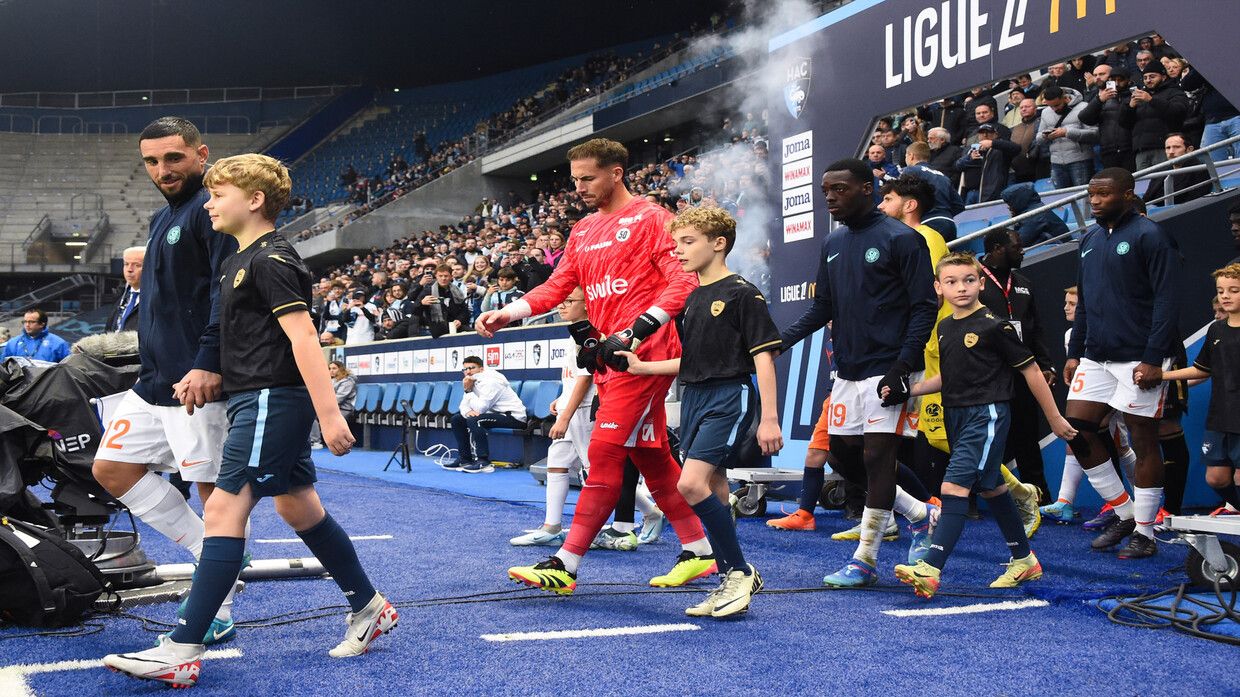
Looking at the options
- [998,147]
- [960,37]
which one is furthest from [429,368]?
[960,37]

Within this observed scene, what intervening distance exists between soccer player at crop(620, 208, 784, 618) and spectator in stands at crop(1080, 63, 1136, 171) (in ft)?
21.2

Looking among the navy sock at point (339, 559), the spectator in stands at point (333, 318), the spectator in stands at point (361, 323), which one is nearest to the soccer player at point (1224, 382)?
the navy sock at point (339, 559)

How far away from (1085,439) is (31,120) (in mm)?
45987

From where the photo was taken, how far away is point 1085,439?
543 cm

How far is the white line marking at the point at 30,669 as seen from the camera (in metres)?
2.84

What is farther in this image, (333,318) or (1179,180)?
(333,318)

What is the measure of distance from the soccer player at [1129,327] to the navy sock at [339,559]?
12.1ft

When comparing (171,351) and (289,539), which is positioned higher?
(171,351)

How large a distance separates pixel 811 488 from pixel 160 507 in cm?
408

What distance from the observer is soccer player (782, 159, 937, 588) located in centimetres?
442

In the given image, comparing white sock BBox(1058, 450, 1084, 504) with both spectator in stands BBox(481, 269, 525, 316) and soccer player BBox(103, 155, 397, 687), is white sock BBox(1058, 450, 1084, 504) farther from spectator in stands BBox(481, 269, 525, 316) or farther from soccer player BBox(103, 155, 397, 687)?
spectator in stands BBox(481, 269, 525, 316)

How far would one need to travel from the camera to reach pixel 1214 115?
8586 millimetres

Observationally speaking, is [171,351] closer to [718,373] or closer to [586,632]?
[586,632]

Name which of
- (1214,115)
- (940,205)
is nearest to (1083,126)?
(1214,115)
